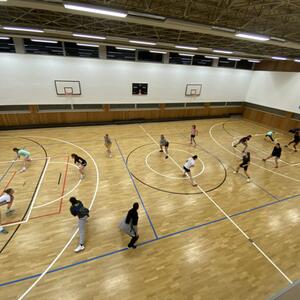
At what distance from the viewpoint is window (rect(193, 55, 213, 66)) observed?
56.1 feet

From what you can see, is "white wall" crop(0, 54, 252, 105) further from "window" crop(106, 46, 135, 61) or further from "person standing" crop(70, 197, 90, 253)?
"person standing" crop(70, 197, 90, 253)

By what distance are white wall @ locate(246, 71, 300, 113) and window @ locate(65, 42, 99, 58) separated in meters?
16.9

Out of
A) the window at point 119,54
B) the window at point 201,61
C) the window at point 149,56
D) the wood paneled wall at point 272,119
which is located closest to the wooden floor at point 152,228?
the wood paneled wall at point 272,119

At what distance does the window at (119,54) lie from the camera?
14.3 meters

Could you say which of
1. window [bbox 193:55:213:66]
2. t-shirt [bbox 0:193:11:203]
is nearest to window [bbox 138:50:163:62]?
window [bbox 193:55:213:66]

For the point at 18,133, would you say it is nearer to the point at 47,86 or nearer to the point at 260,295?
the point at 47,86

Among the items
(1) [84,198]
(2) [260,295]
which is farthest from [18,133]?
(2) [260,295]

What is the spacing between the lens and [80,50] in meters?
13.4

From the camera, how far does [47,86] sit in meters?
13.3

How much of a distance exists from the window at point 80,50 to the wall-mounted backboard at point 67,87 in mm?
2030

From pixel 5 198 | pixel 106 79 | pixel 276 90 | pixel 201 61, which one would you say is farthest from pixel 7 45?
pixel 276 90

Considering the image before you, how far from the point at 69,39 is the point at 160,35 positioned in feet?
20.2

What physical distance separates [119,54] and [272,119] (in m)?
16.1

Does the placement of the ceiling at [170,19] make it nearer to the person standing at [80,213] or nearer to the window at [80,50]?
the window at [80,50]
